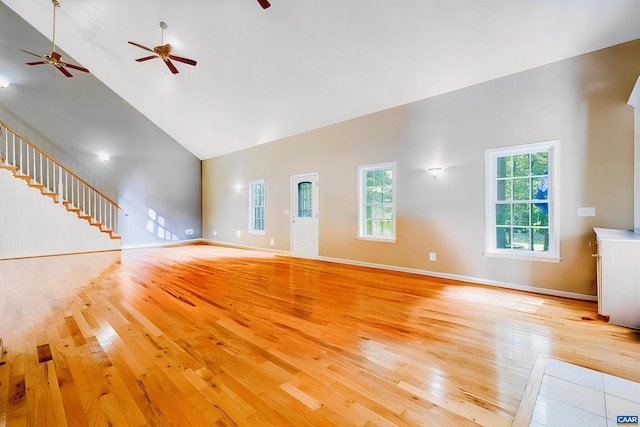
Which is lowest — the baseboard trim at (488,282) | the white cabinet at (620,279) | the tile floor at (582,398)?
the tile floor at (582,398)

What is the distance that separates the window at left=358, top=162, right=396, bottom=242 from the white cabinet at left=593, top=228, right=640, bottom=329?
270cm

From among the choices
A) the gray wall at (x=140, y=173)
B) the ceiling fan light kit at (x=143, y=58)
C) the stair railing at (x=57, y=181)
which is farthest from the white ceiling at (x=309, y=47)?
the stair railing at (x=57, y=181)

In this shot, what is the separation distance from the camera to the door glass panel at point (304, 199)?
642 centimetres

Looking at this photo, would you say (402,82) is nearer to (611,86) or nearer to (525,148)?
(525,148)

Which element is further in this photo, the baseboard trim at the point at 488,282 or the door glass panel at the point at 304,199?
the door glass panel at the point at 304,199

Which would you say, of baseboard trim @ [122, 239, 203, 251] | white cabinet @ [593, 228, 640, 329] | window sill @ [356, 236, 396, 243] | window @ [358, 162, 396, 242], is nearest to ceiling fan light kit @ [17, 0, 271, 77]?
window @ [358, 162, 396, 242]

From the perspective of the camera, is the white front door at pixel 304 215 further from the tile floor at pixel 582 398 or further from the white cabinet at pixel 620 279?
the tile floor at pixel 582 398

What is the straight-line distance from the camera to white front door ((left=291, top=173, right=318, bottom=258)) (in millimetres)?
6230

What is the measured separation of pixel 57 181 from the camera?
6852 millimetres

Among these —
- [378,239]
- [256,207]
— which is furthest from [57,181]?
[378,239]

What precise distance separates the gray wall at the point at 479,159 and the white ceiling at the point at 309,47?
265 mm

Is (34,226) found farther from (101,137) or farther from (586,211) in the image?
(586,211)

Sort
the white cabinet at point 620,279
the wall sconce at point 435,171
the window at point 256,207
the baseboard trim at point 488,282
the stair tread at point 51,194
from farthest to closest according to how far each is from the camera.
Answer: the window at point 256,207 < the stair tread at point 51,194 < the wall sconce at point 435,171 < the baseboard trim at point 488,282 < the white cabinet at point 620,279

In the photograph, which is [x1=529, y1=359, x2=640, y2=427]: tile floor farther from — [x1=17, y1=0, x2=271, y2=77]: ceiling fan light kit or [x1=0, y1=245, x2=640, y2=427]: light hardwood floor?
[x1=17, y1=0, x2=271, y2=77]: ceiling fan light kit
